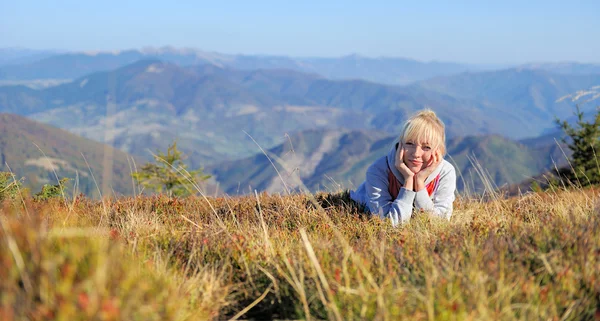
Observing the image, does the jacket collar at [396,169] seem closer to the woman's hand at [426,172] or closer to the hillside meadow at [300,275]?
the woman's hand at [426,172]

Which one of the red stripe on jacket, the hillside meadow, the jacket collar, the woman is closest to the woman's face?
the woman

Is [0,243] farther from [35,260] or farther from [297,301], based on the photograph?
[297,301]

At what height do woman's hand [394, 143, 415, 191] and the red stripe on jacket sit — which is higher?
woman's hand [394, 143, 415, 191]

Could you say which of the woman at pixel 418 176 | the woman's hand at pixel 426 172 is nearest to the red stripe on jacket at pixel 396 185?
the woman at pixel 418 176

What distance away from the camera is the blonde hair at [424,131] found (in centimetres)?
497

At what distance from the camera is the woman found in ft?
16.3

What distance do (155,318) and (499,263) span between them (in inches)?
76.3

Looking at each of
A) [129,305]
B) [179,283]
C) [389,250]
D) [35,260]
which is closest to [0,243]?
[35,260]

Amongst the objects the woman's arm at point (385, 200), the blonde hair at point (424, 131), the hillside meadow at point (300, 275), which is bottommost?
the woman's arm at point (385, 200)

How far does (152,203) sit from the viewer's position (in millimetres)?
6066

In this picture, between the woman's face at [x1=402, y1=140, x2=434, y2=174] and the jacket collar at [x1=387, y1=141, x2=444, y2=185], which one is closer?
the woman's face at [x1=402, y1=140, x2=434, y2=174]

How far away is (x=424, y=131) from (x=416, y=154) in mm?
258

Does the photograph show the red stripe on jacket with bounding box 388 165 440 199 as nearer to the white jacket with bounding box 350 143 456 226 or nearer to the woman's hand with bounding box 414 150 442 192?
the white jacket with bounding box 350 143 456 226

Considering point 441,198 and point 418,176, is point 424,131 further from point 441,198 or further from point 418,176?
point 441,198
